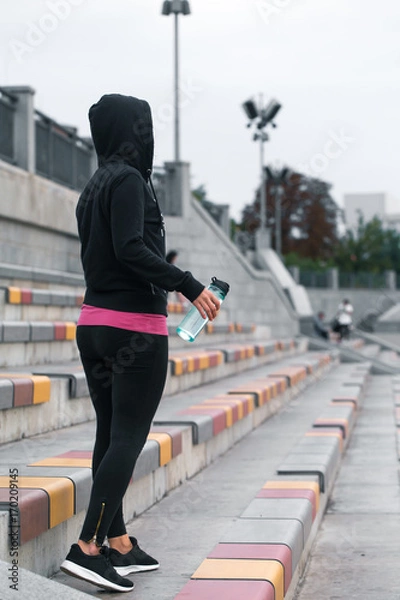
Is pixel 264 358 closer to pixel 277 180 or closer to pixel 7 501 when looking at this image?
pixel 7 501

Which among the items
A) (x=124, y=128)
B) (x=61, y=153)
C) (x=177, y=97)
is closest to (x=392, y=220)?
(x=177, y=97)

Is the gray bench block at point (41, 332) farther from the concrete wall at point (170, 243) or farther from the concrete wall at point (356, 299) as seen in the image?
the concrete wall at point (356, 299)

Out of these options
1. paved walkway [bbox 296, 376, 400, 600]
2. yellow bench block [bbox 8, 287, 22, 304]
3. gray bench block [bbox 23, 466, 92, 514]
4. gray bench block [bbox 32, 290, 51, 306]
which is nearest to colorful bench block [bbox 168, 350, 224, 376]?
gray bench block [bbox 32, 290, 51, 306]

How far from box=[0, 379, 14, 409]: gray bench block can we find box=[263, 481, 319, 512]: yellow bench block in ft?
4.42

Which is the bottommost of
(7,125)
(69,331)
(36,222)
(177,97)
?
(69,331)

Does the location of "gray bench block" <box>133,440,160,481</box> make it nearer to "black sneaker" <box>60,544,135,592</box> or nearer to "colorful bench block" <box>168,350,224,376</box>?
"black sneaker" <box>60,544,135,592</box>

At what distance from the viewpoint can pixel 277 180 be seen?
106 feet

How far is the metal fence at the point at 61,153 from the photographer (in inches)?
508

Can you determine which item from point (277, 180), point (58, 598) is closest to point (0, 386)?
point (58, 598)

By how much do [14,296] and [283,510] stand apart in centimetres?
350

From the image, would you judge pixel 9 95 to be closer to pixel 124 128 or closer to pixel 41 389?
pixel 41 389

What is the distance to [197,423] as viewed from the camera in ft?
18.1

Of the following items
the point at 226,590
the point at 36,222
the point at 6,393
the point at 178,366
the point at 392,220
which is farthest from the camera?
the point at 392,220

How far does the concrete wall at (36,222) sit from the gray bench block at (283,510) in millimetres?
6791
